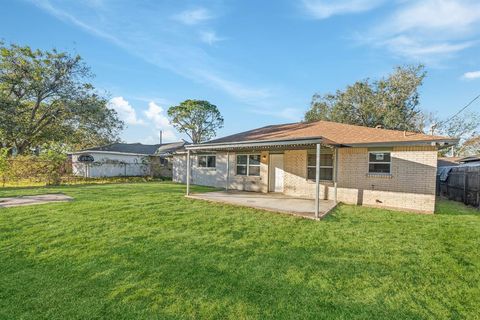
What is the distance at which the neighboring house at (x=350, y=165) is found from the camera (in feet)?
27.9

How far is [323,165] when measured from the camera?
10.8 metres

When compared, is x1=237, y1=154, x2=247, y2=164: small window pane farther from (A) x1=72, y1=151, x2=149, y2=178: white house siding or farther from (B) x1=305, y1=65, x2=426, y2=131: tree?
(B) x1=305, y1=65, x2=426, y2=131: tree

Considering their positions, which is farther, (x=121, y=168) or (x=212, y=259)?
(x=121, y=168)

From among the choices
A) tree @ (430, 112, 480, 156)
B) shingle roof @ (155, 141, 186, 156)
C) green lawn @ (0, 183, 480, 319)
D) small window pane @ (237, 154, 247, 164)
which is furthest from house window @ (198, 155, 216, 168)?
tree @ (430, 112, 480, 156)

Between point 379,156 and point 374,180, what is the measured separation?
100 centimetres

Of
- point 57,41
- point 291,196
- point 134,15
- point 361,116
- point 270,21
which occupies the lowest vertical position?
point 291,196

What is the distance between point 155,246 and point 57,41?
2317 cm

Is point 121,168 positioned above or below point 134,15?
below

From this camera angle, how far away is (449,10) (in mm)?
8781

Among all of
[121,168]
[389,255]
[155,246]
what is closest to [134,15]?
[155,246]

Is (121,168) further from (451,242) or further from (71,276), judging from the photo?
(451,242)

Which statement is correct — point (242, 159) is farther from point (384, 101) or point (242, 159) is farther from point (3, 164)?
point (384, 101)

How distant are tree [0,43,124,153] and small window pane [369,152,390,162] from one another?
23144 mm

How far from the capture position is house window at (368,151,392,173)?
9.34m
